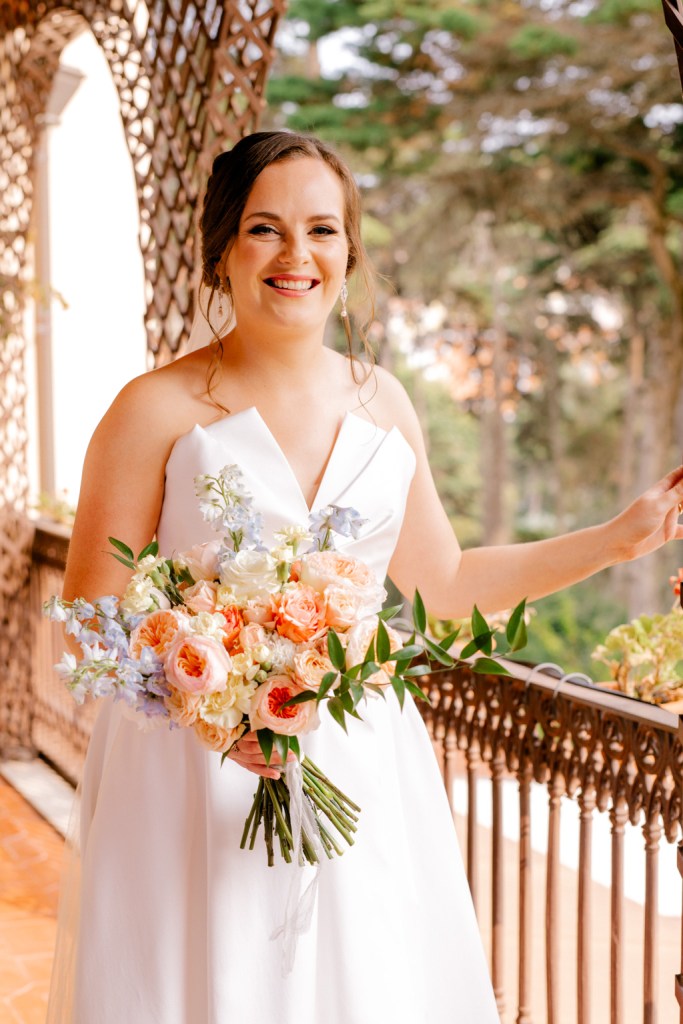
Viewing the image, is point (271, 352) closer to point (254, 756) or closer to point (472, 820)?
point (254, 756)

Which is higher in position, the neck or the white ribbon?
the neck

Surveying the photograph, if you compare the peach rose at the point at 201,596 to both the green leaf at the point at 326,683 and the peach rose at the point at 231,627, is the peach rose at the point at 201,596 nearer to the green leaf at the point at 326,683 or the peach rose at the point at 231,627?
the peach rose at the point at 231,627

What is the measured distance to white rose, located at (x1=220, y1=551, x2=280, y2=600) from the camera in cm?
141

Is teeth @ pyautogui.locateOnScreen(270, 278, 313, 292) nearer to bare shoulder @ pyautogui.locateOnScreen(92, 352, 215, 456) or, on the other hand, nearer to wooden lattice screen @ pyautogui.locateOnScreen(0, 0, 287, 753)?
bare shoulder @ pyautogui.locateOnScreen(92, 352, 215, 456)

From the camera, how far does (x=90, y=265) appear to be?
7.50 m

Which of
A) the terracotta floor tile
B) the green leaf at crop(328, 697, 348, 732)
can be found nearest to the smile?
the green leaf at crop(328, 697, 348, 732)

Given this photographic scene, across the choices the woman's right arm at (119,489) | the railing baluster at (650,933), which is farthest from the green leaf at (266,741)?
the railing baluster at (650,933)

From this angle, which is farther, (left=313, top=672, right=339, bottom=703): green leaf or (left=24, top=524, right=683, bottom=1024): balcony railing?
(left=24, top=524, right=683, bottom=1024): balcony railing

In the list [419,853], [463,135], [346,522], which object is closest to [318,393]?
[346,522]

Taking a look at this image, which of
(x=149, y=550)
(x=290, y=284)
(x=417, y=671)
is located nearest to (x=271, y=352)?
(x=290, y=284)

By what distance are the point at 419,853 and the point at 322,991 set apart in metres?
0.29

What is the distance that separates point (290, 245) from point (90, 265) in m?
6.10

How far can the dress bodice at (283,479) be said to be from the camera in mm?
1759

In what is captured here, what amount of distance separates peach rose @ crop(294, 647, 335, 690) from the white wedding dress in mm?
428
